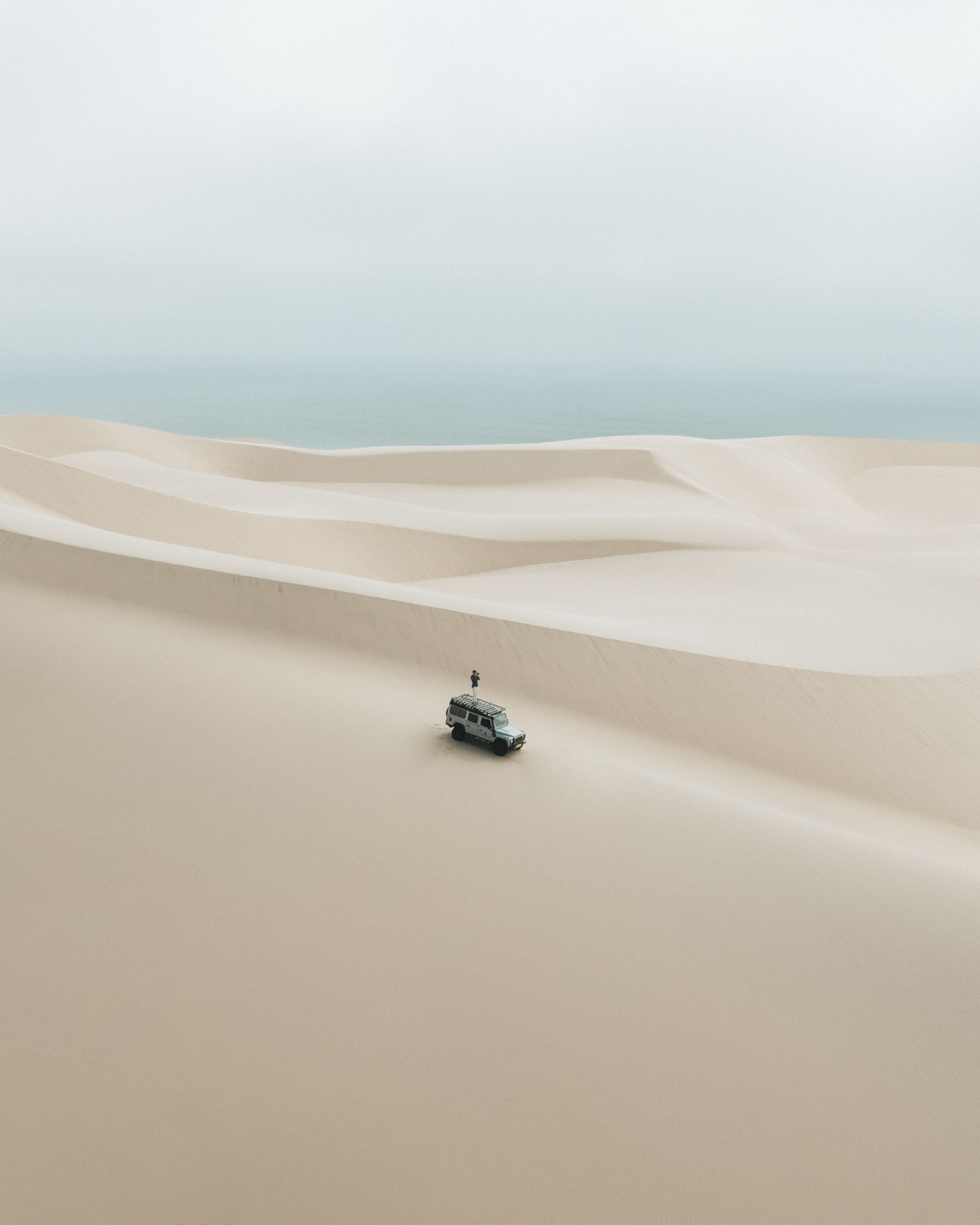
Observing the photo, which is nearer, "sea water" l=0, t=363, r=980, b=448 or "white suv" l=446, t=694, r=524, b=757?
"white suv" l=446, t=694, r=524, b=757

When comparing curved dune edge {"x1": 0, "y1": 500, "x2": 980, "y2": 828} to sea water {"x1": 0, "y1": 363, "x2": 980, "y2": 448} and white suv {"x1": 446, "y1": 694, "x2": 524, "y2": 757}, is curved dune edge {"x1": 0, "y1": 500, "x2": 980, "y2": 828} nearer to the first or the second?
white suv {"x1": 446, "y1": 694, "x2": 524, "y2": 757}

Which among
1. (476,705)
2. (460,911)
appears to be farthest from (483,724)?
(460,911)

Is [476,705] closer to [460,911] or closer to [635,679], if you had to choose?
[460,911]

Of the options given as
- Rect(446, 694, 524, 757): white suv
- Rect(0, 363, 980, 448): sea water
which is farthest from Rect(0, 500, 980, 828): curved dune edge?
Rect(0, 363, 980, 448): sea water

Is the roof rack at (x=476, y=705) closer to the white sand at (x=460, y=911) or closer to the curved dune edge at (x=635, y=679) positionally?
the white sand at (x=460, y=911)

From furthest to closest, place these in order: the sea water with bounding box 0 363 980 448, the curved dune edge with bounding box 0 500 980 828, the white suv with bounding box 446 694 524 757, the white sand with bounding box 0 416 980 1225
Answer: the sea water with bounding box 0 363 980 448, the curved dune edge with bounding box 0 500 980 828, the white suv with bounding box 446 694 524 757, the white sand with bounding box 0 416 980 1225

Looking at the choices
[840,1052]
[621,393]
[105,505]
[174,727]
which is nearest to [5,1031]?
[174,727]

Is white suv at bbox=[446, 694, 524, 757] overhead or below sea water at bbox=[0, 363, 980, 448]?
below
